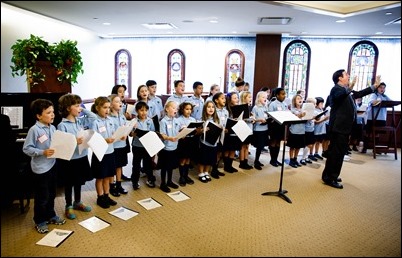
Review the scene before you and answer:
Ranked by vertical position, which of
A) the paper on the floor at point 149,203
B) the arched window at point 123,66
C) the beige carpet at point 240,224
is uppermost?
the arched window at point 123,66

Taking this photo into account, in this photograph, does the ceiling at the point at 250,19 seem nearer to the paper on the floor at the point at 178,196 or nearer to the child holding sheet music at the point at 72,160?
the child holding sheet music at the point at 72,160

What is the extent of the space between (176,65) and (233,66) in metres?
1.68

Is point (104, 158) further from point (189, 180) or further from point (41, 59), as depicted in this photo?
point (41, 59)

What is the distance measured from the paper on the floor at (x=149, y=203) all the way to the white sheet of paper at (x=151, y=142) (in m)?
0.54

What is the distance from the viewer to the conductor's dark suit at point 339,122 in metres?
3.86

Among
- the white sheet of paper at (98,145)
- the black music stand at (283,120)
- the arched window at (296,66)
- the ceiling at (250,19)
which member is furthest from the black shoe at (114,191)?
the arched window at (296,66)

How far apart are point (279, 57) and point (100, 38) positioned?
514cm

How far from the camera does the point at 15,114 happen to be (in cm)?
346

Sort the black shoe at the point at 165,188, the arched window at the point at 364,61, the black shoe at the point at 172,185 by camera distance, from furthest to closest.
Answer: the arched window at the point at 364,61
the black shoe at the point at 172,185
the black shoe at the point at 165,188

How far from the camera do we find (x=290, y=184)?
13.7 ft

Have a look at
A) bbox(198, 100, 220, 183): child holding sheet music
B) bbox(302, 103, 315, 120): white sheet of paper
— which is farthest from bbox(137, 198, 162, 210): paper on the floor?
bbox(302, 103, 315, 120): white sheet of paper

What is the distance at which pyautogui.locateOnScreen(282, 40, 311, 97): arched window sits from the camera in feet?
26.4

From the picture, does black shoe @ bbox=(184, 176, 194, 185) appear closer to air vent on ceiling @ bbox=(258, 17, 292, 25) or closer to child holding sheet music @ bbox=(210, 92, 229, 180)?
child holding sheet music @ bbox=(210, 92, 229, 180)

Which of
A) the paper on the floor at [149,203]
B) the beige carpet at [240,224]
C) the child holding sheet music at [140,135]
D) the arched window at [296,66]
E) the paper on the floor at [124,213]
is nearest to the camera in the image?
the beige carpet at [240,224]
